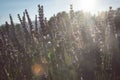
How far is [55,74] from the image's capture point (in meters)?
4.50

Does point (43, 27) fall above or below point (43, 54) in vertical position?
above

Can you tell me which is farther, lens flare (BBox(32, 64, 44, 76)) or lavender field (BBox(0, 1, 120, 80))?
lens flare (BBox(32, 64, 44, 76))

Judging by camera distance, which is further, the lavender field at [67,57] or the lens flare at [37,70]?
the lens flare at [37,70]

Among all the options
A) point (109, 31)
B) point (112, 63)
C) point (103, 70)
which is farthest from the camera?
point (109, 31)

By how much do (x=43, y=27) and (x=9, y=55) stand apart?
98 centimetres

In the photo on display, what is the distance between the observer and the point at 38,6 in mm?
6258

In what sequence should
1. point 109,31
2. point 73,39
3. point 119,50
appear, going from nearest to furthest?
Result: 1. point 119,50
2. point 73,39
3. point 109,31

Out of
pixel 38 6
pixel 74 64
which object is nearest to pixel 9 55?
pixel 38 6

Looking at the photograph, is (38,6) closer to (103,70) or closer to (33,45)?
(33,45)

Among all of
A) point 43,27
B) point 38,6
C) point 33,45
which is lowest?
point 33,45

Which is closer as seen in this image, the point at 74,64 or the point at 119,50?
the point at 74,64

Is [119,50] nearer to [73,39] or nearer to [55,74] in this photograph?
[73,39]

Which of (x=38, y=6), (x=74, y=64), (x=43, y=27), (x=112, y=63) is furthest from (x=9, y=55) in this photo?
(x=112, y=63)

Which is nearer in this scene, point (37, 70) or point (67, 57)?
point (37, 70)
